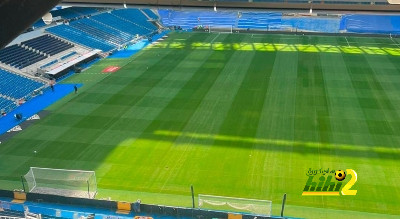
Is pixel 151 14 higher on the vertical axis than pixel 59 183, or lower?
higher

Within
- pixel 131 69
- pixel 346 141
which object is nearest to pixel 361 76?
pixel 346 141

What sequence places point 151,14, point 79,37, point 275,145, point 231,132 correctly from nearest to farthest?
point 275,145
point 231,132
point 79,37
point 151,14

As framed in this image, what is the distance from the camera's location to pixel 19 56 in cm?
3130

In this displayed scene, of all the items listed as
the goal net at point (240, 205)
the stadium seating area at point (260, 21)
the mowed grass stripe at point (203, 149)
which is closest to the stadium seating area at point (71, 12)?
the stadium seating area at point (260, 21)

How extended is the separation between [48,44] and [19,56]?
4554mm

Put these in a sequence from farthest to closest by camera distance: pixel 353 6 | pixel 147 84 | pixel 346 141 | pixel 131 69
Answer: pixel 131 69 < pixel 147 84 < pixel 353 6 < pixel 346 141

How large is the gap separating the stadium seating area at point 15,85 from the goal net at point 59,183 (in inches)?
510

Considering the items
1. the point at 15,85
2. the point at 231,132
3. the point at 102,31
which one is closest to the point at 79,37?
the point at 102,31

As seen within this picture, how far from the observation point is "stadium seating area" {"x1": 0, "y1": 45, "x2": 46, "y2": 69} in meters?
29.9

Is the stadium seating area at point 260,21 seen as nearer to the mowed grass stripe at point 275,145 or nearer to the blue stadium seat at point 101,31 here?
the blue stadium seat at point 101,31

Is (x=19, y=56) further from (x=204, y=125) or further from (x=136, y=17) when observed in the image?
(x=136, y=17)

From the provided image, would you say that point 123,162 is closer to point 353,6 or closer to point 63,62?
point 353,6

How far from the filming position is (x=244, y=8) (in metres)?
19.3

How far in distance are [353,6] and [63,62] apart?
24142 millimetres
